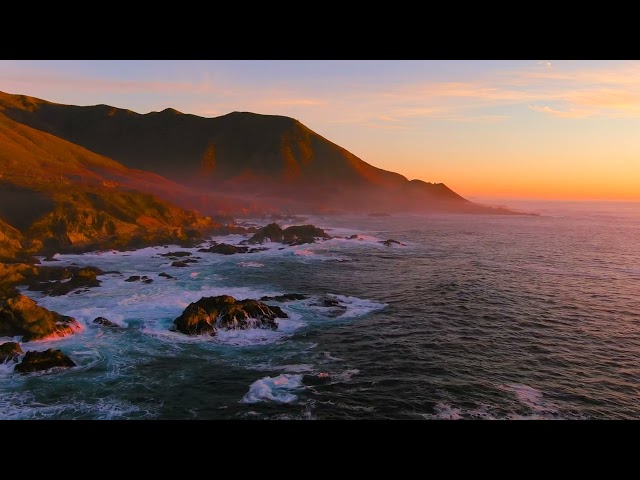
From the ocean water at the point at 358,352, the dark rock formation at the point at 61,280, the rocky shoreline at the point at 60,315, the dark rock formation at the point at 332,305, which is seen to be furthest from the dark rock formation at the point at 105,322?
the dark rock formation at the point at 332,305

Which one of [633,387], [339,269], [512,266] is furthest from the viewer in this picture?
[512,266]

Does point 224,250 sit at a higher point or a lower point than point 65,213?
lower

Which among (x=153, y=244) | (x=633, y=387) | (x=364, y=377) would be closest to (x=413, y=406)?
(x=364, y=377)

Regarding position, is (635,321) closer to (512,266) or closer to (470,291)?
(470,291)

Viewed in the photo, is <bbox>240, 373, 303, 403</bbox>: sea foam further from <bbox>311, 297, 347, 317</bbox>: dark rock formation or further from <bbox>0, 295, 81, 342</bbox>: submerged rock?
<bbox>0, 295, 81, 342</bbox>: submerged rock

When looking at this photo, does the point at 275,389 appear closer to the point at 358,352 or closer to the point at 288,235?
the point at 358,352

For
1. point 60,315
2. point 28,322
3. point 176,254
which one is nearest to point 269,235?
point 176,254

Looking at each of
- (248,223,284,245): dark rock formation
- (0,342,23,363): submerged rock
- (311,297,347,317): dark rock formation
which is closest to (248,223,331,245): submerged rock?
(248,223,284,245): dark rock formation
